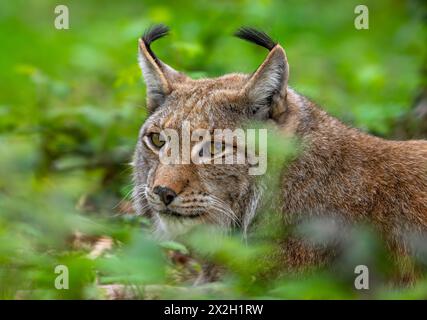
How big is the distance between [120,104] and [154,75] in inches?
136

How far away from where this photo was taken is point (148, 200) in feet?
23.5

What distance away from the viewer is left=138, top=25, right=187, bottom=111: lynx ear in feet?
25.7

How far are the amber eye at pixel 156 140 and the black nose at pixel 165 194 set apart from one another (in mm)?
538

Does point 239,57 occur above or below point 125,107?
above

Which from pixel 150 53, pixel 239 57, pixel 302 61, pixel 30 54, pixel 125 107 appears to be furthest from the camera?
pixel 30 54

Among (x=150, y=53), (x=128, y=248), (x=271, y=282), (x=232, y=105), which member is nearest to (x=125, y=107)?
(x=150, y=53)

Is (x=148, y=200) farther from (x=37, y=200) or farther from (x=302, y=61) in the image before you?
(x=302, y=61)

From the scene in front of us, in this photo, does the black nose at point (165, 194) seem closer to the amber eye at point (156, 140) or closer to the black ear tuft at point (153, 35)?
the amber eye at point (156, 140)

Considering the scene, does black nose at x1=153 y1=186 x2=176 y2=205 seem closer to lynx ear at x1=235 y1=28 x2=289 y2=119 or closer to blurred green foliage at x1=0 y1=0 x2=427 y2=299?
blurred green foliage at x1=0 y1=0 x2=427 y2=299

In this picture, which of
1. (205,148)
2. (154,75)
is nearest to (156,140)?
(205,148)

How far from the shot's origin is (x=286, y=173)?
7.20 m

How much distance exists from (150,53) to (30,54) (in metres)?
8.23

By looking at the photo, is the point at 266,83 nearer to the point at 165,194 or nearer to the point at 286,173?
the point at 286,173

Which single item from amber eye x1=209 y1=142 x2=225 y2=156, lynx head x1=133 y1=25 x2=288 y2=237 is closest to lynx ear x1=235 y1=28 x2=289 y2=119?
lynx head x1=133 y1=25 x2=288 y2=237
